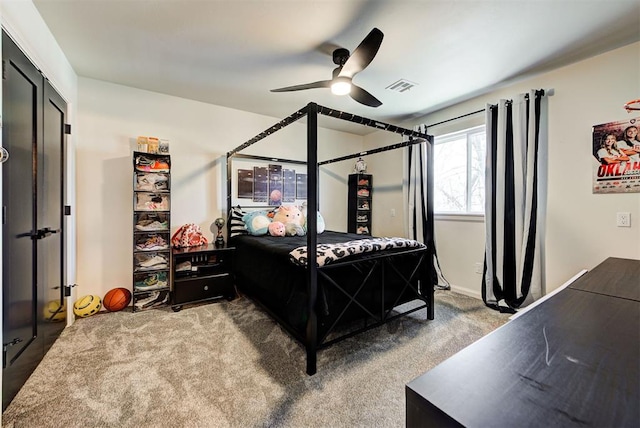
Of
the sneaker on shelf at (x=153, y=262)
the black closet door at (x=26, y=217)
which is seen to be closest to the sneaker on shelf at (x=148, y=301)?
the sneaker on shelf at (x=153, y=262)

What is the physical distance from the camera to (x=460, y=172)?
3326mm

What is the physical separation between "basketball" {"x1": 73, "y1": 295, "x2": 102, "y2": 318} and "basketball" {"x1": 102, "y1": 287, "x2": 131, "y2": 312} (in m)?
0.07

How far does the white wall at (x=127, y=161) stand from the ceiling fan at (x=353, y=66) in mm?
1664

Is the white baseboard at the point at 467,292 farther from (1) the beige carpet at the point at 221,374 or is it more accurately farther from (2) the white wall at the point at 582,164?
(2) the white wall at the point at 582,164

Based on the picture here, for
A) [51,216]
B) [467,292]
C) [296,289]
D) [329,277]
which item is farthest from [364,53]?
[467,292]

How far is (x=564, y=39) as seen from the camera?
1.98 m

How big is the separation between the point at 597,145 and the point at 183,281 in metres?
4.18

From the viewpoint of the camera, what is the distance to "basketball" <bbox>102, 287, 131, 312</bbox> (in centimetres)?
260

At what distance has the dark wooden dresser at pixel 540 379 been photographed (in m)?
0.41

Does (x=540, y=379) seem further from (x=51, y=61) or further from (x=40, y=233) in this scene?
(x=51, y=61)

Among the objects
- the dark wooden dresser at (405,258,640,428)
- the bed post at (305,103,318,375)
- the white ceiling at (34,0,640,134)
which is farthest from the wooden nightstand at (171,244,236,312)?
the dark wooden dresser at (405,258,640,428)

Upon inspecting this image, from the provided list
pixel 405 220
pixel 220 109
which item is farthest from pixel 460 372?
pixel 220 109

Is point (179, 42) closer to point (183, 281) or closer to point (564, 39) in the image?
point (183, 281)

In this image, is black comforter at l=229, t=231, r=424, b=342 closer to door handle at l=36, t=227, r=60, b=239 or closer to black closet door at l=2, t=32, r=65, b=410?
black closet door at l=2, t=32, r=65, b=410
